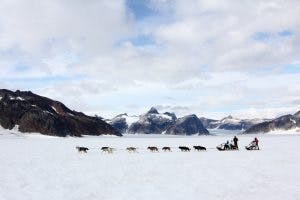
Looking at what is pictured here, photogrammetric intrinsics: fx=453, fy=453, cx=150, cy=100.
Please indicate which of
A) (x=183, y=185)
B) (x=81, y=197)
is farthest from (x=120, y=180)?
(x=81, y=197)

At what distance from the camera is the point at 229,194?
85.9 feet

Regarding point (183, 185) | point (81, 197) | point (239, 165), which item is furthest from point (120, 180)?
point (239, 165)

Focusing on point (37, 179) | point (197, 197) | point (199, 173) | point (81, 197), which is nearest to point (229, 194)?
point (197, 197)

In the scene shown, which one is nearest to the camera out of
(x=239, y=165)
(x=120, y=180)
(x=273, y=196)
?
(x=273, y=196)

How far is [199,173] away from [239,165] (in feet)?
25.8

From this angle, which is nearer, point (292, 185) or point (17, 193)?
point (17, 193)

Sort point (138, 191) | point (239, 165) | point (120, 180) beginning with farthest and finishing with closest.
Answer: point (239, 165), point (120, 180), point (138, 191)

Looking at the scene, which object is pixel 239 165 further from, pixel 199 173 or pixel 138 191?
pixel 138 191

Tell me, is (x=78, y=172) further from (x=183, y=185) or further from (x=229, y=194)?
(x=229, y=194)

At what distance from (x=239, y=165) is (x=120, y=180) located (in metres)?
15.2

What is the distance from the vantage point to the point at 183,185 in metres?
29.9

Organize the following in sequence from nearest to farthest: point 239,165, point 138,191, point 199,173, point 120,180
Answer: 1. point 138,191
2. point 120,180
3. point 199,173
4. point 239,165

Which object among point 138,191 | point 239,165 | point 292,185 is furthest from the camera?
point 239,165

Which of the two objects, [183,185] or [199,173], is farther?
[199,173]
